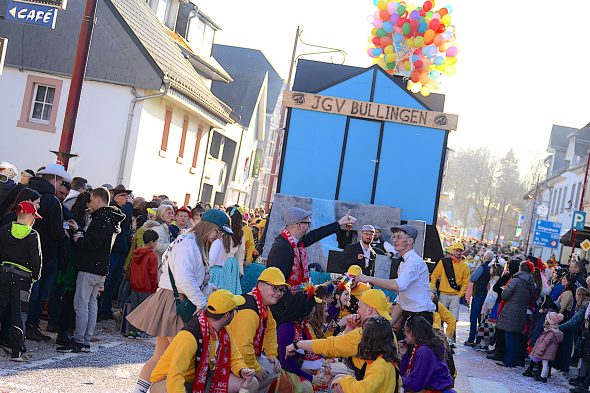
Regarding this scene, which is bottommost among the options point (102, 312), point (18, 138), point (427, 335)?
point (102, 312)

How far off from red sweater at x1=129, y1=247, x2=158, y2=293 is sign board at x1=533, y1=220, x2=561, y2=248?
3430cm

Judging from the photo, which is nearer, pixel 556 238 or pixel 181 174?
pixel 181 174

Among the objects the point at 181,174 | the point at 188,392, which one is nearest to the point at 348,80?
the point at 188,392

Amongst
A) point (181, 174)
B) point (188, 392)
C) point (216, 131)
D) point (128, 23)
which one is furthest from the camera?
point (216, 131)

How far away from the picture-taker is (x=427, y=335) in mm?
7945

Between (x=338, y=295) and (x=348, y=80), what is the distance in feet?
16.2

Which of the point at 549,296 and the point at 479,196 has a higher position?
the point at 479,196

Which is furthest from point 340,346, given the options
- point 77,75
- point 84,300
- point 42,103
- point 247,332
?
point 42,103

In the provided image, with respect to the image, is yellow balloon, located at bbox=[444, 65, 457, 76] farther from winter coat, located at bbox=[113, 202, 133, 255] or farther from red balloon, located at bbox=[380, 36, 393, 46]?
winter coat, located at bbox=[113, 202, 133, 255]

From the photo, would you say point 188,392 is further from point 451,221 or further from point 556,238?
point 451,221

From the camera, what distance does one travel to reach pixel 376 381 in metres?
6.87

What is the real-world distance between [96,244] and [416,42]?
7.91 m

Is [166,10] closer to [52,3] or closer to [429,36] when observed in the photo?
[429,36]

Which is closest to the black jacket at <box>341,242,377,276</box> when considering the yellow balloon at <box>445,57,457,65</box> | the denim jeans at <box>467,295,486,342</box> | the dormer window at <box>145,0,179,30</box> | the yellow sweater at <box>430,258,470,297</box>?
the yellow sweater at <box>430,258,470,297</box>
